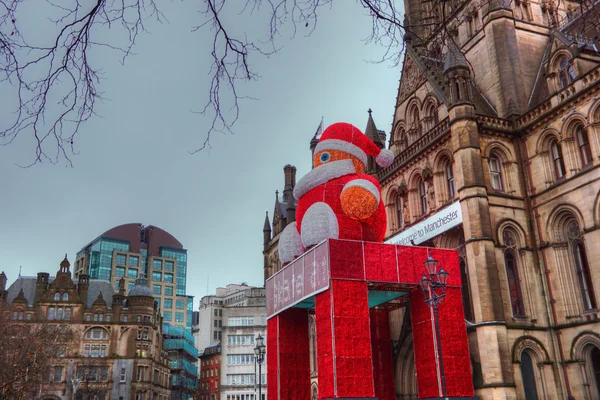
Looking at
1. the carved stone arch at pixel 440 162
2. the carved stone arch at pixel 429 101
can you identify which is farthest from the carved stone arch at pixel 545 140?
the carved stone arch at pixel 429 101

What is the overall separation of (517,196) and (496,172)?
1.52 meters

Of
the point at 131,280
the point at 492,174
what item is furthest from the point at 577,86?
the point at 131,280

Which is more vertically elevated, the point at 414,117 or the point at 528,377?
the point at 414,117

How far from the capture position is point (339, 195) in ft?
66.1

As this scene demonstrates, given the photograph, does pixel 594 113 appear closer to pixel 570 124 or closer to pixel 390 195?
pixel 570 124

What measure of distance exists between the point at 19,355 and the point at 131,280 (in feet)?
315

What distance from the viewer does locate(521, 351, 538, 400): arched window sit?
24141 millimetres

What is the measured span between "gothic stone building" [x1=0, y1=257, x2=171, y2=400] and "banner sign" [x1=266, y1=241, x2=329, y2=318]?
173 feet

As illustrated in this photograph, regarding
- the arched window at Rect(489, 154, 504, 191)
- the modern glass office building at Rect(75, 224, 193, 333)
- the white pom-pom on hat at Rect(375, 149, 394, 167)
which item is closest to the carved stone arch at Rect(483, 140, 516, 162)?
the arched window at Rect(489, 154, 504, 191)

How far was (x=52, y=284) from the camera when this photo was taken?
7444 centimetres

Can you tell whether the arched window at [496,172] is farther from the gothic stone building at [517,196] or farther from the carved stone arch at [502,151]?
the carved stone arch at [502,151]

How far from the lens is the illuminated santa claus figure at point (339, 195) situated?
19406mm

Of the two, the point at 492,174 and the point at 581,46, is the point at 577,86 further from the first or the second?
the point at 492,174

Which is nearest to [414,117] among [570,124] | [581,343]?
[570,124]
